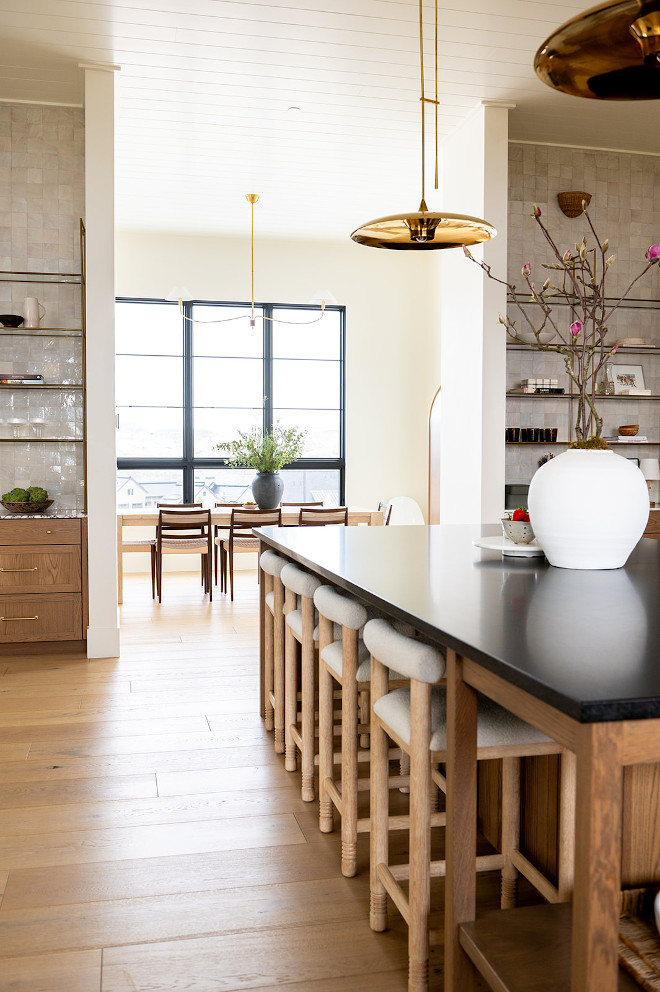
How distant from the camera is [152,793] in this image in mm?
2814

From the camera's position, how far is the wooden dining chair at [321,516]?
6.85m

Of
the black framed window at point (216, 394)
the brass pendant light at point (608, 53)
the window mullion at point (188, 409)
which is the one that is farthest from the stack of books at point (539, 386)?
the window mullion at point (188, 409)

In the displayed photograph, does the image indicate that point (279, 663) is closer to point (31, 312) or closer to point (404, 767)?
point (404, 767)

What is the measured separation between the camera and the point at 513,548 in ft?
8.32

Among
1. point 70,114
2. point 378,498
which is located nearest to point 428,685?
point 70,114

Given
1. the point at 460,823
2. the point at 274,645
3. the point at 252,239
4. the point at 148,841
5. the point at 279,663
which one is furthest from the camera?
the point at 252,239

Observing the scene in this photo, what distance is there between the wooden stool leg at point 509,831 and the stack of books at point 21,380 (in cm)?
383

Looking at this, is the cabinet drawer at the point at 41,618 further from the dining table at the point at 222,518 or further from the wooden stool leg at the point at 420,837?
the wooden stool leg at the point at 420,837

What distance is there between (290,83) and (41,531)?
2.93 metres

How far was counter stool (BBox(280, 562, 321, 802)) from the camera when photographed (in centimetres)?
270

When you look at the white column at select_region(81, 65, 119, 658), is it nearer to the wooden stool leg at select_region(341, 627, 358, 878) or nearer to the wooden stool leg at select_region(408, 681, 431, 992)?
the wooden stool leg at select_region(341, 627, 358, 878)

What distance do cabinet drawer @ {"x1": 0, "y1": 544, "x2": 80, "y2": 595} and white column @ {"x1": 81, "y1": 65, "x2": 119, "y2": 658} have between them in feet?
0.38

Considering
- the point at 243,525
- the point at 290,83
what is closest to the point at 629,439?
the point at 243,525

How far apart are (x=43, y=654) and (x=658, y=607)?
4048mm
